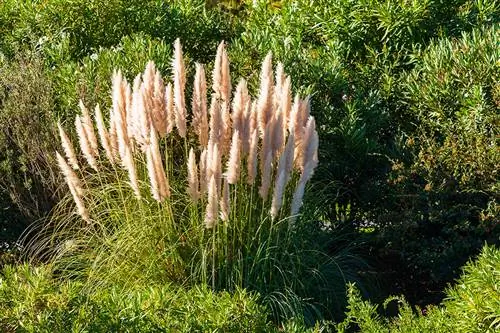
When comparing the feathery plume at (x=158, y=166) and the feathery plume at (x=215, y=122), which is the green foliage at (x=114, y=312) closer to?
the feathery plume at (x=158, y=166)

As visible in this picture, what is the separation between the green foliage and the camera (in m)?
4.09

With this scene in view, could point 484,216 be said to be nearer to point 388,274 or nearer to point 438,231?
point 438,231

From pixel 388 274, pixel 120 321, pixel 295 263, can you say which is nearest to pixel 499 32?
pixel 388 274

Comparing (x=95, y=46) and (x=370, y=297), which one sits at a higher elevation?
(x=95, y=46)

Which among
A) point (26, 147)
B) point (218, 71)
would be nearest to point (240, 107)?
point (218, 71)

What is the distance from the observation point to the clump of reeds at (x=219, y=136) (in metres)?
5.39

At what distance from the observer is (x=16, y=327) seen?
4.21 metres

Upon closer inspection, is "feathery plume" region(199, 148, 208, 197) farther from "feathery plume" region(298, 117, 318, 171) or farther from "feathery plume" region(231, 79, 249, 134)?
"feathery plume" region(298, 117, 318, 171)

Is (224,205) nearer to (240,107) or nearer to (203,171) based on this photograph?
(203,171)

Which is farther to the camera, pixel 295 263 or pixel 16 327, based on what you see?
pixel 295 263

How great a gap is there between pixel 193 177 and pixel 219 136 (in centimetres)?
34

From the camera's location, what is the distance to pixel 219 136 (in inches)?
220

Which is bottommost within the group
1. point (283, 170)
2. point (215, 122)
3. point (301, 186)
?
point (301, 186)

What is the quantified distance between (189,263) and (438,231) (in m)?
1.96
